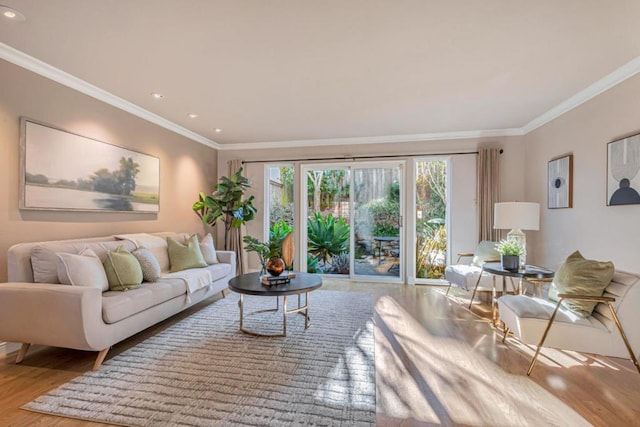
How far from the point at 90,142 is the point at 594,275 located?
4.79m

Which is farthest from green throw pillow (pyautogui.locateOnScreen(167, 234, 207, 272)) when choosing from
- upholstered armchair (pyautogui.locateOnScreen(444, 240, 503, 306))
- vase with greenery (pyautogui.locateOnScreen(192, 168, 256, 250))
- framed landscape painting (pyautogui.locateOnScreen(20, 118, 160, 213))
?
upholstered armchair (pyautogui.locateOnScreen(444, 240, 503, 306))

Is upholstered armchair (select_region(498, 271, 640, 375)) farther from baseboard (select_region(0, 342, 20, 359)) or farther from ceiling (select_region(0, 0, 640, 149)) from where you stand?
baseboard (select_region(0, 342, 20, 359))

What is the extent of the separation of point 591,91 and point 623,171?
0.95 m

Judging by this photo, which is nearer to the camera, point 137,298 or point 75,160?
point 137,298

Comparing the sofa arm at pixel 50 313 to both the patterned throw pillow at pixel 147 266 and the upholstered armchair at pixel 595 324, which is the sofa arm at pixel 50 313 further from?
the upholstered armchair at pixel 595 324

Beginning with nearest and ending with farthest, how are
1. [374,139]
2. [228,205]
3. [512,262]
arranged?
1. [512,262]
2. [228,205]
3. [374,139]

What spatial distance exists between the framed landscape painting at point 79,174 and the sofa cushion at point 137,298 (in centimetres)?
112

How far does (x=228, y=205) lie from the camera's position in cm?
508

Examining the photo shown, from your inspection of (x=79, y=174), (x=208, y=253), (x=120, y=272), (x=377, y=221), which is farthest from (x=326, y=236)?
(x=79, y=174)

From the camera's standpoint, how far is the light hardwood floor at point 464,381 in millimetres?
1789

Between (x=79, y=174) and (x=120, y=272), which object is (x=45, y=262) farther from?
(x=79, y=174)

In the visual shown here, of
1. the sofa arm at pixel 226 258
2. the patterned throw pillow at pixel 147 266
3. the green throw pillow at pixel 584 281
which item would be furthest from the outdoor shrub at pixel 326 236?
the green throw pillow at pixel 584 281

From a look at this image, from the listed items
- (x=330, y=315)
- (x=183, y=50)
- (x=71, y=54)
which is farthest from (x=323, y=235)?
(x=71, y=54)

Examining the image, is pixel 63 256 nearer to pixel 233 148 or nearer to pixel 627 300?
pixel 233 148
